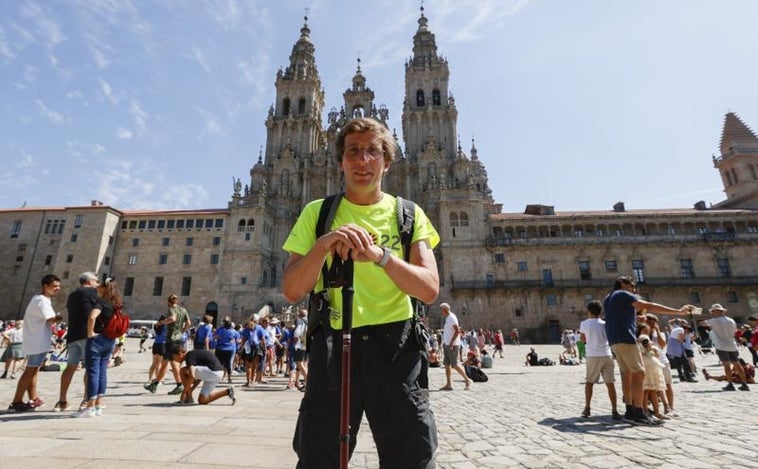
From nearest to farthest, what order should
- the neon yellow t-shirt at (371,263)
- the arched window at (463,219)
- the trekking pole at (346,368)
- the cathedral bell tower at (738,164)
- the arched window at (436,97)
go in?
the trekking pole at (346,368)
the neon yellow t-shirt at (371,263)
the arched window at (463,219)
the cathedral bell tower at (738,164)
the arched window at (436,97)

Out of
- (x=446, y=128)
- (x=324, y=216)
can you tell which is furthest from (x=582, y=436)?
(x=446, y=128)

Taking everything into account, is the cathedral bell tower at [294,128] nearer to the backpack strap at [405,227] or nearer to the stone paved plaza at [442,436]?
the stone paved plaza at [442,436]

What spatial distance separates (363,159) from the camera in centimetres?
207

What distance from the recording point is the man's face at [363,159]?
6.84ft

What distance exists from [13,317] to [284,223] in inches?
1168

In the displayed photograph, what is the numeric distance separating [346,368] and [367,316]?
0.34m

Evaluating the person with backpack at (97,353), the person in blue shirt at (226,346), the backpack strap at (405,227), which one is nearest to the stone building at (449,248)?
the person in blue shirt at (226,346)

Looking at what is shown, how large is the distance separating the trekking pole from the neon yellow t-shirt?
0.24 m

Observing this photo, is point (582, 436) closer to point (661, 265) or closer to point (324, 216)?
point (324, 216)

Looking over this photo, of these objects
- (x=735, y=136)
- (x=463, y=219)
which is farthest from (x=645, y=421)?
(x=735, y=136)

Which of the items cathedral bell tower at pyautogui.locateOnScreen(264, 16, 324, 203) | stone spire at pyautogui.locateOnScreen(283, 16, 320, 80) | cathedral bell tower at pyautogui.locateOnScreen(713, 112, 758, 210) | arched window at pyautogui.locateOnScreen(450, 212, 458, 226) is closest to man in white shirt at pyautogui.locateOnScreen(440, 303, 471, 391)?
arched window at pyautogui.locateOnScreen(450, 212, 458, 226)

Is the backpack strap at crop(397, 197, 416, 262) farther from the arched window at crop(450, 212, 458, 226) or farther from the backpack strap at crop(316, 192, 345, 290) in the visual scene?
the arched window at crop(450, 212, 458, 226)

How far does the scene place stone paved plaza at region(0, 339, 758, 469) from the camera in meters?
3.70

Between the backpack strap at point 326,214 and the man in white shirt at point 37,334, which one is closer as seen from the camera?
the backpack strap at point 326,214
